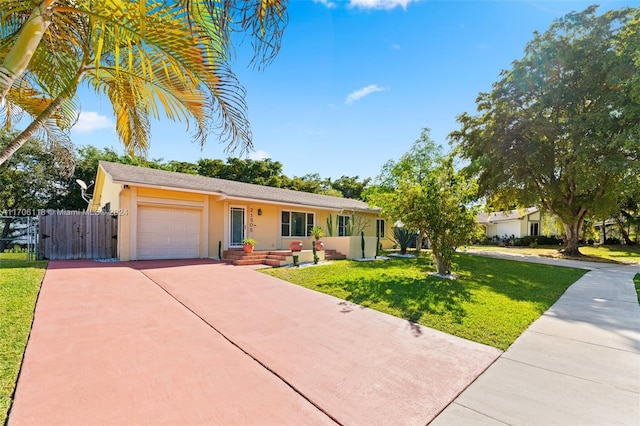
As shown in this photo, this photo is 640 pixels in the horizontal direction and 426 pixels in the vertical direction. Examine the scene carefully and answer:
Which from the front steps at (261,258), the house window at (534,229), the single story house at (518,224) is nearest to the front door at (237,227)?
the front steps at (261,258)

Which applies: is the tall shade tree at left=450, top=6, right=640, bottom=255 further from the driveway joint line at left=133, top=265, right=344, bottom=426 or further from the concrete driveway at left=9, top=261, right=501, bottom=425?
the driveway joint line at left=133, top=265, right=344, bottom=426

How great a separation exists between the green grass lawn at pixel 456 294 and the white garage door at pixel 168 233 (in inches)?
186

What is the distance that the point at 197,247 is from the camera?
13.5 meters

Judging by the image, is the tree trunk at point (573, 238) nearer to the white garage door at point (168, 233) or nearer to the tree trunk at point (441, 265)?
the tree trunk at point (441, 265)

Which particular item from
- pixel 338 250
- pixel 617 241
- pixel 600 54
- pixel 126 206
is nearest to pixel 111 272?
pixel 126 206

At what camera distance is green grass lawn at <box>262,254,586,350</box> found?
5.62 metres

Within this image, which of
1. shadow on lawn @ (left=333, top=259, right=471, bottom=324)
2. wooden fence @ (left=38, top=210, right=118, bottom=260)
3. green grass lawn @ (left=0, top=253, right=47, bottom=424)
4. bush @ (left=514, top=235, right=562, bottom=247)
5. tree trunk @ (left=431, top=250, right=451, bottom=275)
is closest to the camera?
green grass lawn @ (left=0, top=253, right=47, bottom=424)

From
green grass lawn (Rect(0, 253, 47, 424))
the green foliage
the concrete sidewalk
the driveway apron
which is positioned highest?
the green foliage

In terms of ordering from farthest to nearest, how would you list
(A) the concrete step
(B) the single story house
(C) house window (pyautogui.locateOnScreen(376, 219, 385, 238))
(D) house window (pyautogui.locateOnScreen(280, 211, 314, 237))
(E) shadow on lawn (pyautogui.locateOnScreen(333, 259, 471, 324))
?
(B) the single story house → (C) house window (pyautogui.locateOnScreen(376, 219, 385, 238)) → (D) house window (pyautogui.locateOnScreen(280, 211, 314, 237)) → (A) the concrete step → (E) shadow on lawn (pyautogui.locateOnScreen(333, 259, 471, 324))

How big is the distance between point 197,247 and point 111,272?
14.8ft

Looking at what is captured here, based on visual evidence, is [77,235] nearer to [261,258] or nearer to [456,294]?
[261,258]

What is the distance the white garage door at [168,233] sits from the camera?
1224cm

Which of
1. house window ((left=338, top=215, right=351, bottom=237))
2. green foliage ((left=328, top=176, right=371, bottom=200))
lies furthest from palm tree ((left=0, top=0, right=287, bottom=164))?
green foliage ((left=328, top=176, right=371, bottom=200))

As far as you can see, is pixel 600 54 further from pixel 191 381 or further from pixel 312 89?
pixel 191 381
